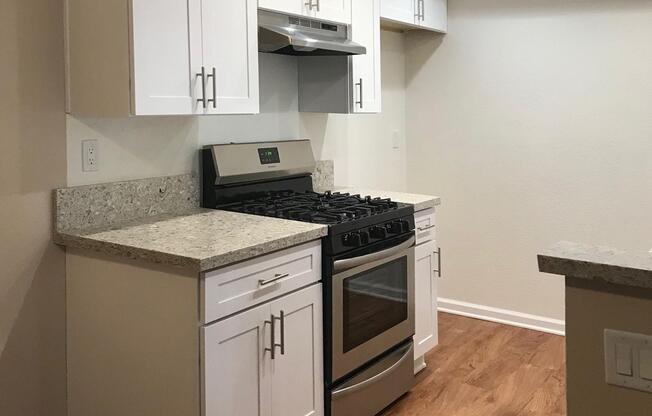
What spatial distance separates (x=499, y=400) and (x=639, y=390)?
6.51 feet

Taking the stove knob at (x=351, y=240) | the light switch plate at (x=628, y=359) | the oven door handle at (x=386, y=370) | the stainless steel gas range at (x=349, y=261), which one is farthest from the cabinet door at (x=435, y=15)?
the light switch plate at (x=628, y=359)

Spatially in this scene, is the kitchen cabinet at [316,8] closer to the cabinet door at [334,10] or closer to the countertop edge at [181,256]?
the cabinet door at [334,10]

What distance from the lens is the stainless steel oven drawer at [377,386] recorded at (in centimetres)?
270

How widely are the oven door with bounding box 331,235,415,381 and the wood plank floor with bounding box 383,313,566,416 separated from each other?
1.21 feet

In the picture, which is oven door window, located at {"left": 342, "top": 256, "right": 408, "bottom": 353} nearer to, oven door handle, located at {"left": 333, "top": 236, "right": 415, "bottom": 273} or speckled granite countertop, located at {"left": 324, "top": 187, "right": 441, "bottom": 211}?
oven door handle, located at {"left": 333, "top": 236, "right": 415, "bottom": 273}

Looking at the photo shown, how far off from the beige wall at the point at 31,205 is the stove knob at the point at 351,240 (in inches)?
41.2

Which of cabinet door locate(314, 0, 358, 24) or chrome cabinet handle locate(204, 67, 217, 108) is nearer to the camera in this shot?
chrome cabinet handle locate(204, 67, 217, 108)

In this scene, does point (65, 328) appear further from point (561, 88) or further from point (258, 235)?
point (561, 88)

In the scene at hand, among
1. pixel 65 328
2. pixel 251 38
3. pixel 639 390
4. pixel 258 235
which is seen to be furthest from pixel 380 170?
pixel 639 390

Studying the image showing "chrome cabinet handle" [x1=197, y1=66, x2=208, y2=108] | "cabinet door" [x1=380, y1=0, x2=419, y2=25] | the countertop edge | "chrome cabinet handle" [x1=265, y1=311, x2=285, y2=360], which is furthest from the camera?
"cabinet door" [x1=380, y1=0, x2=419, y2=25]

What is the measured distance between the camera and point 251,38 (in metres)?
2.65

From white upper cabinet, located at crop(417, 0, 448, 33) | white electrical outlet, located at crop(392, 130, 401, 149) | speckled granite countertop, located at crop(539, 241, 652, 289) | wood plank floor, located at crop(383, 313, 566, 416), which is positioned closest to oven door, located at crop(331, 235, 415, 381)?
wood plank floor, located at crop(383, 313, 566, 416)

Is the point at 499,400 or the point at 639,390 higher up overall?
the point at 639,390

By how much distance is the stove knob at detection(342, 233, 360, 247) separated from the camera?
2.61 metres
